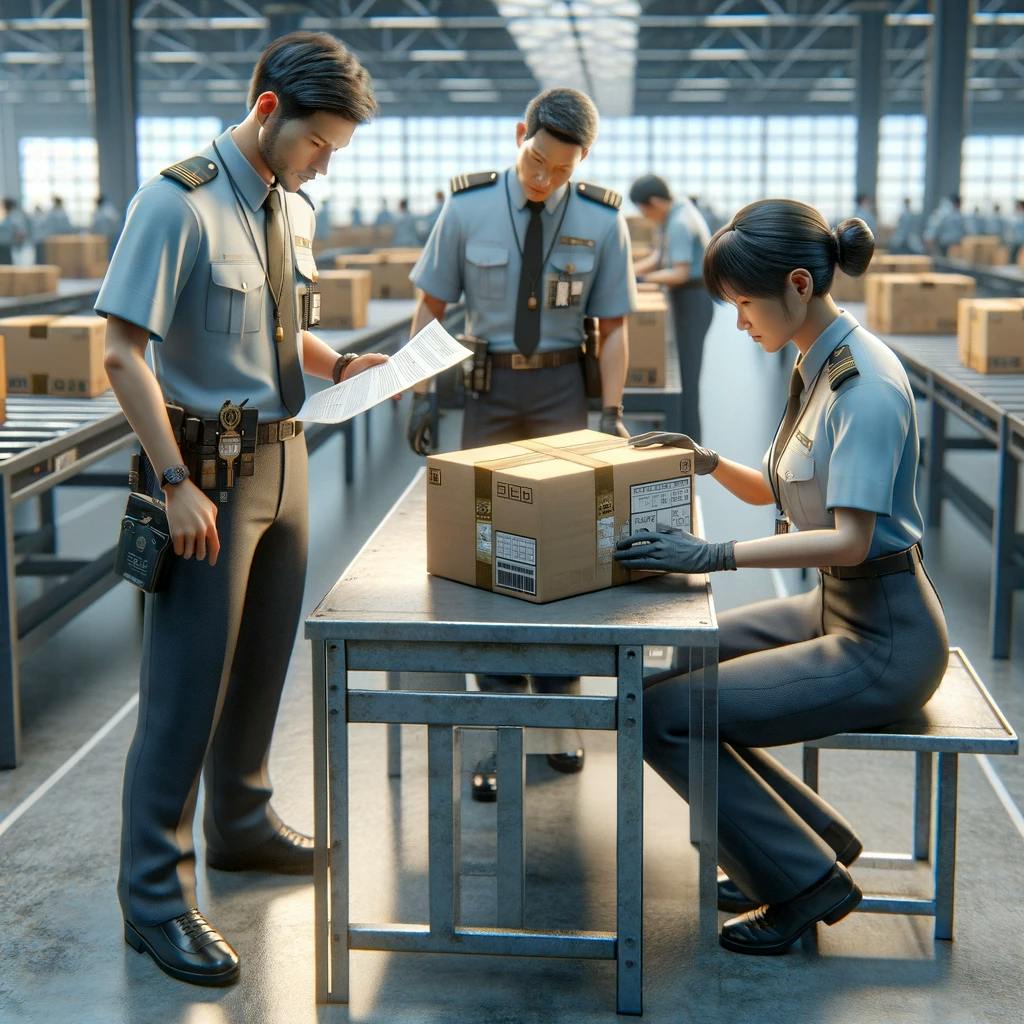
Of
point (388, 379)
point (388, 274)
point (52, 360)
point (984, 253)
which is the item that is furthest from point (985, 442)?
point (984, 253)

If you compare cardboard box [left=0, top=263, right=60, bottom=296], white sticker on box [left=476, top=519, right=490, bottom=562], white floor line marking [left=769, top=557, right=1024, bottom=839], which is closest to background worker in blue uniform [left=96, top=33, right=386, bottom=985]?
white sticker on box [left=476, top=519, right=490, bottom=562]

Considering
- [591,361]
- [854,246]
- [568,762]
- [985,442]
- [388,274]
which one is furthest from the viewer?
[388,274]

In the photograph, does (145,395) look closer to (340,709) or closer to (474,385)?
(340,709)

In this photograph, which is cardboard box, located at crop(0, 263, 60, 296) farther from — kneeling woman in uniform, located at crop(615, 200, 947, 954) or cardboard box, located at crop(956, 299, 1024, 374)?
kneeling woman in uniform, located at crop(615, 200, 947, 954)

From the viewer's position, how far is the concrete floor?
7.34 feet

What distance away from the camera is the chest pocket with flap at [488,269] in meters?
3.41

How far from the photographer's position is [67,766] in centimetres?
334

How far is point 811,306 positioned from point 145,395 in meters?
1.14

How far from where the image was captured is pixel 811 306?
2.31m

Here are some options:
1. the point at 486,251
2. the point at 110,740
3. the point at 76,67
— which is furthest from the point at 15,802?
the point at 76,67

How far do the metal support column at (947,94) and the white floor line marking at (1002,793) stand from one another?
14.1 m

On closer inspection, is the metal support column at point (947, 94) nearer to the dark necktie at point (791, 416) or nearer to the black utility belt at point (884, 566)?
the dark necktie at point (791, 416)

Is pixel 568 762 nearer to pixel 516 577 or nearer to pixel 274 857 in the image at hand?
pixel 274 857

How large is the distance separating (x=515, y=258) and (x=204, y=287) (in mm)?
1345
